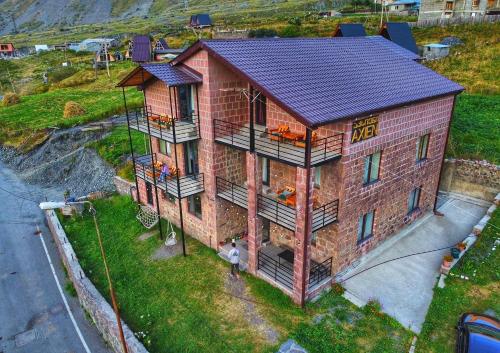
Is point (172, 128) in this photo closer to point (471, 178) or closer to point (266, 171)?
point (266, 171)

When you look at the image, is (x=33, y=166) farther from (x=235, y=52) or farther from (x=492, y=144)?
(x=492, y=144)

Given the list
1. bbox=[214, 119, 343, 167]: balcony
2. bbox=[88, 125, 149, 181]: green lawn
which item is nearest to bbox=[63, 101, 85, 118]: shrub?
bbox=[88, 125, 149, 181]: green lawn

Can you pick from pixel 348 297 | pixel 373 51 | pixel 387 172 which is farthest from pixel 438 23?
pixel 348 297

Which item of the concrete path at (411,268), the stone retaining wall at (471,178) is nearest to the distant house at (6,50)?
the stone retaining wall at (471,178)

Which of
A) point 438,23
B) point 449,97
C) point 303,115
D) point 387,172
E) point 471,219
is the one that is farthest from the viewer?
point 438,23

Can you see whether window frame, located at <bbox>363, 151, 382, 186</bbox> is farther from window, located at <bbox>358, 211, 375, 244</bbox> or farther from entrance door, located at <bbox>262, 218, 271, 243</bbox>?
entrance door, located at <bbox>262, 218, 271, 243</bbox>

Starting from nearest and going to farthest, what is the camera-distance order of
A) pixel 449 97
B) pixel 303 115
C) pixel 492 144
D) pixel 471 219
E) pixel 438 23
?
1. pixel 303 115
2. pixel 449 97
3. pixel 471 219
4. pixel 492 144
5. pixel 438 23
